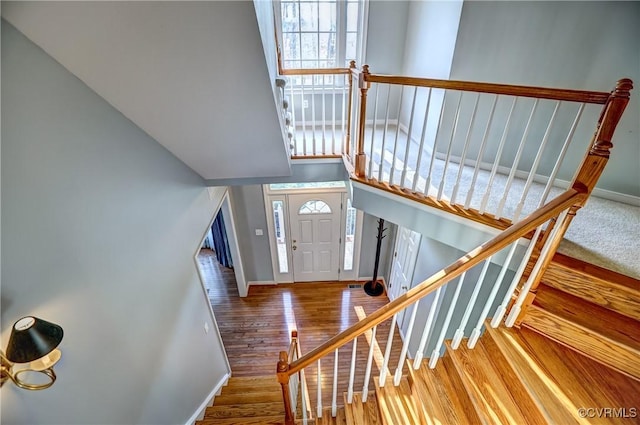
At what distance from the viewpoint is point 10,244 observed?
108 cm

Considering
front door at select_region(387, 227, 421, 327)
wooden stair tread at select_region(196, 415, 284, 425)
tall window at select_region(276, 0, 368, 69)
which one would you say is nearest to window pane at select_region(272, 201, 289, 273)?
front door at select_region(387, 227, 421, 327)

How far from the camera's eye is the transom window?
465 cm

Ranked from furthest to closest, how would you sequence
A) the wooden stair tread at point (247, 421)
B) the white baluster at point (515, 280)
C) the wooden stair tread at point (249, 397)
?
the wooden stair tread at point (249, 397)
the wooden stair tread at point (247, 421)
the white baluster at point (515, 280)

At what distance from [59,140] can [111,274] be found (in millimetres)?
738

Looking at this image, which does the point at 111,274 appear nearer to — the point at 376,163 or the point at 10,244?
the point at 10,244

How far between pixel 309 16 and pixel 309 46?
34 centimetres

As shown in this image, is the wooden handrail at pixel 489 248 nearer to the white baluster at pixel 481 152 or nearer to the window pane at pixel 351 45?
the white baluster at pixel 481 152

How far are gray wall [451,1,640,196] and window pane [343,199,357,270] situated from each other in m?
2.49

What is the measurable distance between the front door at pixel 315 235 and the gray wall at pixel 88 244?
2.34 m

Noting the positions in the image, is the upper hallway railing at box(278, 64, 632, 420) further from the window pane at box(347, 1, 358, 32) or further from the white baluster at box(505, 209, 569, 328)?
the window pane at box(347, 1, 358, 32)

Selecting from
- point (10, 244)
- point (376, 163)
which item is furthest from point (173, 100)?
point (376, 163)

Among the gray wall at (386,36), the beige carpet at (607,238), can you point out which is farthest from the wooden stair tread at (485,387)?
the gray wall at (386,36)

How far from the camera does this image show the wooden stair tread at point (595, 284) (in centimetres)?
160

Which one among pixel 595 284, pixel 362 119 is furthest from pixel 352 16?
pixel 595 284
